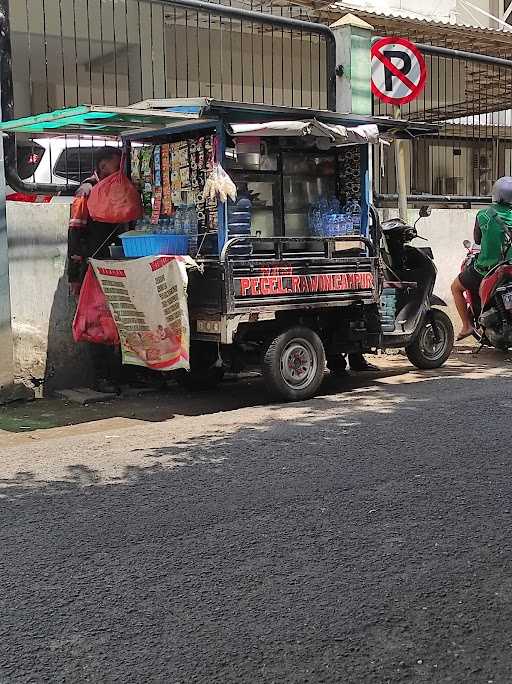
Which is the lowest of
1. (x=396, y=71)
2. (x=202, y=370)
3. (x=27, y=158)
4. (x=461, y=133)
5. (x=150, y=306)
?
(x=202, y=370)

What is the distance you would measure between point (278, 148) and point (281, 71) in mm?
6533

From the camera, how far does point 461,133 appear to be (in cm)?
1396

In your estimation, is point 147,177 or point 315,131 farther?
point 147,177

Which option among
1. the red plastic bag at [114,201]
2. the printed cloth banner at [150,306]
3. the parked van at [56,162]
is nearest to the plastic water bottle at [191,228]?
the printed cloth banner at [150,306]

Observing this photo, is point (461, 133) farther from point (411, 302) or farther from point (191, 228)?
point (191, 228)

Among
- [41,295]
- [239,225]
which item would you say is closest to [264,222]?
[239,225]

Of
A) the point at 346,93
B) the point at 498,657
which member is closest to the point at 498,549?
the point at 498,657

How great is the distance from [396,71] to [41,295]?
4.81 meters

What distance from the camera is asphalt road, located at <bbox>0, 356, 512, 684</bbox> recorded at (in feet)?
10.0

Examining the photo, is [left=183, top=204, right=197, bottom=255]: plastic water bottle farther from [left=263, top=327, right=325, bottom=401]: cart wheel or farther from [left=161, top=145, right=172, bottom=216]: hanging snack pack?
[left=263, top=327, right=325, bottom=401]: cart wheel

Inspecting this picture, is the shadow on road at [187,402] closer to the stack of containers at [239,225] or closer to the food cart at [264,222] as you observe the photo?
the food cart at [264,222]

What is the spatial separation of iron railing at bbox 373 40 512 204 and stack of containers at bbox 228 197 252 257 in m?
7.14

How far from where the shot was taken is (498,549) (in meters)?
3.92

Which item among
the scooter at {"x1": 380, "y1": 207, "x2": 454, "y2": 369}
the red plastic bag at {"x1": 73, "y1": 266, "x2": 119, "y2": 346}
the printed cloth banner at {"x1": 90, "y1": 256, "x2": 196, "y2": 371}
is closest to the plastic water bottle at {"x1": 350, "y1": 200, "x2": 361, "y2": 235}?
the scooter at {"x1": 380, "y1": 207, "x2": 454, "y2": 369}
